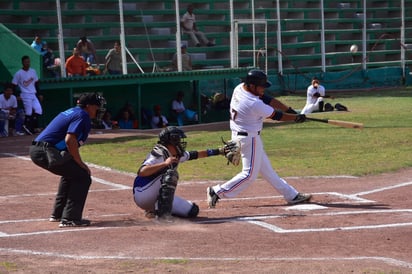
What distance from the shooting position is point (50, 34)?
26453 millimetres

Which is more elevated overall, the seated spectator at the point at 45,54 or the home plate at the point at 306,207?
the seated spectator at the point at 45,54

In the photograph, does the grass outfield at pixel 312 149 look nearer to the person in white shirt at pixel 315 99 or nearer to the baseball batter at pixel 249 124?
the person in white shirt at pixel 315 99

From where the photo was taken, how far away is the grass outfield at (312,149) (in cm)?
1442

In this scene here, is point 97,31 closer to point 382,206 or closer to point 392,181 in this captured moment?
point 392,181

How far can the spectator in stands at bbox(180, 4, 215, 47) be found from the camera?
29.0m

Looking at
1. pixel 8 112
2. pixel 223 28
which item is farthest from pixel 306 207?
pixel 223 28

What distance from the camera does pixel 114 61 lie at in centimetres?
2458

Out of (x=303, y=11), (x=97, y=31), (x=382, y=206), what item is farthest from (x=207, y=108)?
(x=382, y=206)

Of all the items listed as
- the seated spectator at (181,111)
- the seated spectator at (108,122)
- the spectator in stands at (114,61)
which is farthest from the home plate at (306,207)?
the seated spectator at (181,111)

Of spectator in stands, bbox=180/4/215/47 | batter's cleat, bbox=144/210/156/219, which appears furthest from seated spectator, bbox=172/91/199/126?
batter's cleat, bbox=144/210/156/219

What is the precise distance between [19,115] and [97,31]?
7917 mm

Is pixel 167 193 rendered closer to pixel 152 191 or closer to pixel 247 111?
pixel 152 191

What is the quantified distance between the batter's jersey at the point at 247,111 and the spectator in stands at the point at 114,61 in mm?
14094

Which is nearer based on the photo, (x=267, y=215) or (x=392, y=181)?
Result: (x=267, y=215)
